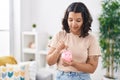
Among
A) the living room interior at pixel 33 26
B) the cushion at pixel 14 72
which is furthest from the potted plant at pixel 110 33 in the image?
the cushion at pixel 14 72

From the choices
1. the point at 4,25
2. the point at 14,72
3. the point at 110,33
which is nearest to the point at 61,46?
the point at 14,72

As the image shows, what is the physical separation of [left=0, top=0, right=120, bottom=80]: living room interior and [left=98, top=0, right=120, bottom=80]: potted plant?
20 centimetres

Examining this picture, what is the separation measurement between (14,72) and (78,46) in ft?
4.17

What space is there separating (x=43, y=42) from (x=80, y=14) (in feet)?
8.14

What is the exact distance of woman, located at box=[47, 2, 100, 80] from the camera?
1.19 meters

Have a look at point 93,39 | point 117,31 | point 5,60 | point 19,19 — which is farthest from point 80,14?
point 19,19

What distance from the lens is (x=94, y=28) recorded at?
338 cm

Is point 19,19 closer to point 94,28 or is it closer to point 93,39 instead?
point 94,28

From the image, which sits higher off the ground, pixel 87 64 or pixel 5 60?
pixel 87 64

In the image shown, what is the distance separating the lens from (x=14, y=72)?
2281 mm

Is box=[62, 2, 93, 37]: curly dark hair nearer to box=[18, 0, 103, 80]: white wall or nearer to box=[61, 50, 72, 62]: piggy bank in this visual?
box=[61, 50, 72, 62]: piggy bank

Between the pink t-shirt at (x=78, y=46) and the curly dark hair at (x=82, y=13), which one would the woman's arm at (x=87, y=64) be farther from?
the curly dark hair at (x=82, y=13)

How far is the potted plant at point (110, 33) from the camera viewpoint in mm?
3053

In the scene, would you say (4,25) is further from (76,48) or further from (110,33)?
(76,48)
